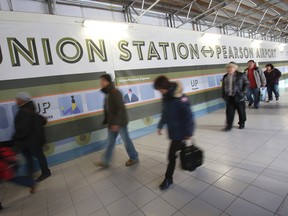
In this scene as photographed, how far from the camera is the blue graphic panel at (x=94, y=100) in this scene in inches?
150

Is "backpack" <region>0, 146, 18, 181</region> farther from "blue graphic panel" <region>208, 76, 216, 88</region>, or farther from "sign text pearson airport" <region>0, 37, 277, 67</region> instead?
"blue graphic panel" <region>208, 76, 216, 88</region>

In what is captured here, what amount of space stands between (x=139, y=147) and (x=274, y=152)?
2.35 metres

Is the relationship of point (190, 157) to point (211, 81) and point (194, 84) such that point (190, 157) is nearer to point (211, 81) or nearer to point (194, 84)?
point (194, 84)

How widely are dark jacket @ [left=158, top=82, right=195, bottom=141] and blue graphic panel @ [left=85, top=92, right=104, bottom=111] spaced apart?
2259mm

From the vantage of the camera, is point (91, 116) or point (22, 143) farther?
point (91, 116)

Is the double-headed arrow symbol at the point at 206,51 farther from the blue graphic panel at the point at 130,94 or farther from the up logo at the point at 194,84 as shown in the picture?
the blue graphic panel at the point at 130,94

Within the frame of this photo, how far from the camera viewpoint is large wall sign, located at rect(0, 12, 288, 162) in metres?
3.10

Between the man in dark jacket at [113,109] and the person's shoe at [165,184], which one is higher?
the man in dark jacket at [113,109]

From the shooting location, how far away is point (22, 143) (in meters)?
2.57

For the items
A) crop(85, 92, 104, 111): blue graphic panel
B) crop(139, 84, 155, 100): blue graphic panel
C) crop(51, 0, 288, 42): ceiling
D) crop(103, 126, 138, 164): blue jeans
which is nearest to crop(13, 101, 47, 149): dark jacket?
crop(103, 126, 138, 164): blue jeans

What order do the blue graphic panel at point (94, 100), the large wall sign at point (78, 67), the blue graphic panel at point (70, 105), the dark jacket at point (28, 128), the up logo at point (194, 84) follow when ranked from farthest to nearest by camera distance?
1. the up logo at point (194, 84)
2. the blue graphic panel at point (94, 100)
3. the blue graphic panel at point (70, 105)
4. the large wall sign at point (78, 67)
5. the dark jacket at point (28, 128)

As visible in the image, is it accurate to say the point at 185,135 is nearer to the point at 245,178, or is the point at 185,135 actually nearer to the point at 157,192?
the point at 157,192

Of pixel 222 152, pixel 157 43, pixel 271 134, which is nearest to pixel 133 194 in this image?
pixel 222 152

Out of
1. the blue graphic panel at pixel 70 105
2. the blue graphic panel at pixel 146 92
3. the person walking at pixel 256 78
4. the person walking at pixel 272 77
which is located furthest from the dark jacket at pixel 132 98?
the person walking at pixel 272 77
